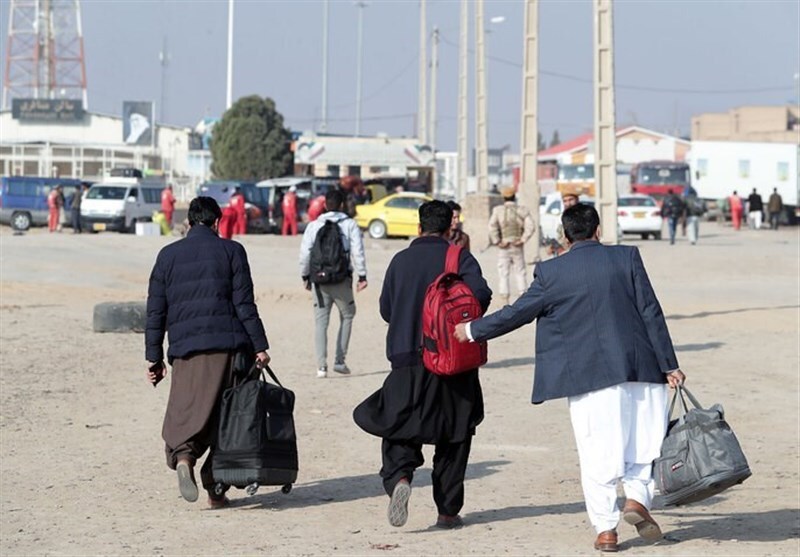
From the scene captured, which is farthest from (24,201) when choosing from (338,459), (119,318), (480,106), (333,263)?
(338,459)

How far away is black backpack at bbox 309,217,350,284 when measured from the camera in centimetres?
1421

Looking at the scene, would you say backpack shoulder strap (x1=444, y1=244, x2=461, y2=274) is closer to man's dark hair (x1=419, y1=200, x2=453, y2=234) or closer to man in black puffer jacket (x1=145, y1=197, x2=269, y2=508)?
man's dark hair (x1=419, y1=200, x2=453, y2=234)

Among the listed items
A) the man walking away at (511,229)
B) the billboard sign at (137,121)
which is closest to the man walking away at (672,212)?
the man walking away at (511,229)

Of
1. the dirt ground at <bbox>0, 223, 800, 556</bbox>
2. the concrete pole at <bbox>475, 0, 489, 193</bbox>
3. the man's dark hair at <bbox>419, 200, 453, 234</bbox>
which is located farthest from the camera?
the concrete pole at <bbox>475, 0, 489, 193</bbox>

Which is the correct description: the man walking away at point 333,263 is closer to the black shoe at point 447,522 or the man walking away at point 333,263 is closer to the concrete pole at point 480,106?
the black shoe at point 447,522

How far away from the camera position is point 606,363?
24.8 feet

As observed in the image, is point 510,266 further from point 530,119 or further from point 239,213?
point 239,213

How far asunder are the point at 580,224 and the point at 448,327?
2.94ft

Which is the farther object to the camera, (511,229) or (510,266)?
(510,266)

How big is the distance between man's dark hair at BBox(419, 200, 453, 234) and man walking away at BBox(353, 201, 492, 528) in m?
0.02

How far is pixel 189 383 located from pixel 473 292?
5.65 feet

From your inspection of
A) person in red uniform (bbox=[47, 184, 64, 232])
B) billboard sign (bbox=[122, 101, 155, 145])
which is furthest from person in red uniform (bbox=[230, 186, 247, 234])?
billboard sign (bbox=[122, 101, 155, 145])

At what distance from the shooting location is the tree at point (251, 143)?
283 feet

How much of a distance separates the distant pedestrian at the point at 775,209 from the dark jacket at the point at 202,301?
52.0m
